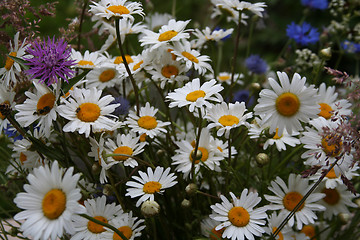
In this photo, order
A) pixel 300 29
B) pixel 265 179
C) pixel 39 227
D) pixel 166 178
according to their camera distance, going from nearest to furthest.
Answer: pixel 39 227, pixel 166 178, pixel 265 179, pixel 300 29

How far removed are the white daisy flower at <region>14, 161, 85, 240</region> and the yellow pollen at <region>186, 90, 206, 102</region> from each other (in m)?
0.17

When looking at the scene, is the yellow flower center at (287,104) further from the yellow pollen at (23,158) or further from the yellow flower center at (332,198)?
the yellow pollen at (23,158)

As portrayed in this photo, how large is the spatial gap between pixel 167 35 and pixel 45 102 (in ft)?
0.61

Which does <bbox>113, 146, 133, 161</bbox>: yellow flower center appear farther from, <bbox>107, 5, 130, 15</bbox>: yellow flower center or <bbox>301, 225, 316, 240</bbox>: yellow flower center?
<bbox>301, 225, 316, 240</bbox>: yellow flower center

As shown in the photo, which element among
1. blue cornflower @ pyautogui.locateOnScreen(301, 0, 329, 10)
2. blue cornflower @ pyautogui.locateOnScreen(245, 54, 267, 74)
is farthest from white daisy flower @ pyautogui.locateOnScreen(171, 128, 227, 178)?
blue cornflower @ pyautogui.locateOnScreen(301, 0, 329, 10)

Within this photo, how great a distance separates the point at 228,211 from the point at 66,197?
0.64 feet

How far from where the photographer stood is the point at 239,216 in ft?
1.56

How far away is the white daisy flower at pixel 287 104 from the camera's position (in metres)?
0.46

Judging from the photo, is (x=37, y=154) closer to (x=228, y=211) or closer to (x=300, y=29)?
(x=228, y=211)

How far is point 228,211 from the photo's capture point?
1.58 feet

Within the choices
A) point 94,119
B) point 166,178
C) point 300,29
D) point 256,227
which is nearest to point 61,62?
point 94,119

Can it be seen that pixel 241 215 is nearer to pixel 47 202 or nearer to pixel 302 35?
pixel 47 202

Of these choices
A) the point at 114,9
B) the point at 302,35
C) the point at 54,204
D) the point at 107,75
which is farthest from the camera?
the point at 302,35

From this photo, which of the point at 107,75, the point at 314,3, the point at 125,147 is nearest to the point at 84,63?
the point at 107,75
